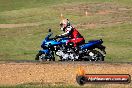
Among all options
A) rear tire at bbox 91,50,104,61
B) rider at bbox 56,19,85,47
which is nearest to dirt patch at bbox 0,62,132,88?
rear tire at bbox 91,50,104,61

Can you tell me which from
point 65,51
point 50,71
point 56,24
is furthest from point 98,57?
point 56,24

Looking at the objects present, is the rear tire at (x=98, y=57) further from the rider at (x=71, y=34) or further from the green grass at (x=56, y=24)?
the green grass at (x=56, y=24)

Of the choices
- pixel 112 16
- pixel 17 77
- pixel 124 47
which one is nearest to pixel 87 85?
pixel 17 77

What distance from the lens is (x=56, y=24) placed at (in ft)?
134

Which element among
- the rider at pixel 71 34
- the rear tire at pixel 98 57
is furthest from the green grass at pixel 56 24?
the rider at pixel 71 34

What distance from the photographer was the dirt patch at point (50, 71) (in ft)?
50.6

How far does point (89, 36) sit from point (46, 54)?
13454mm

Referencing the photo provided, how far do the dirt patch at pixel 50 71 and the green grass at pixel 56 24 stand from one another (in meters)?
5.20

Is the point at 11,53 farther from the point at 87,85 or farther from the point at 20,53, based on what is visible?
the point at 87,85

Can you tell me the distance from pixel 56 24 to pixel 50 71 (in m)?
24.1

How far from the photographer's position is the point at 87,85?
13.6m

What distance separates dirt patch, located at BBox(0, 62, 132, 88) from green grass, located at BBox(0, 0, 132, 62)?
17.1 ft

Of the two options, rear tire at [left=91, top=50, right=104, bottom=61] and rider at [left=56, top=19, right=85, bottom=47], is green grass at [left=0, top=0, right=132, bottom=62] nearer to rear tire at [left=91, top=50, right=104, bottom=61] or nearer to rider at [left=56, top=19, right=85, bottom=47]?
rear tire at [left=91, top=50, right=104, bottom=61]

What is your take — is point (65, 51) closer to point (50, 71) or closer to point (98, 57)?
point (98, 57)
